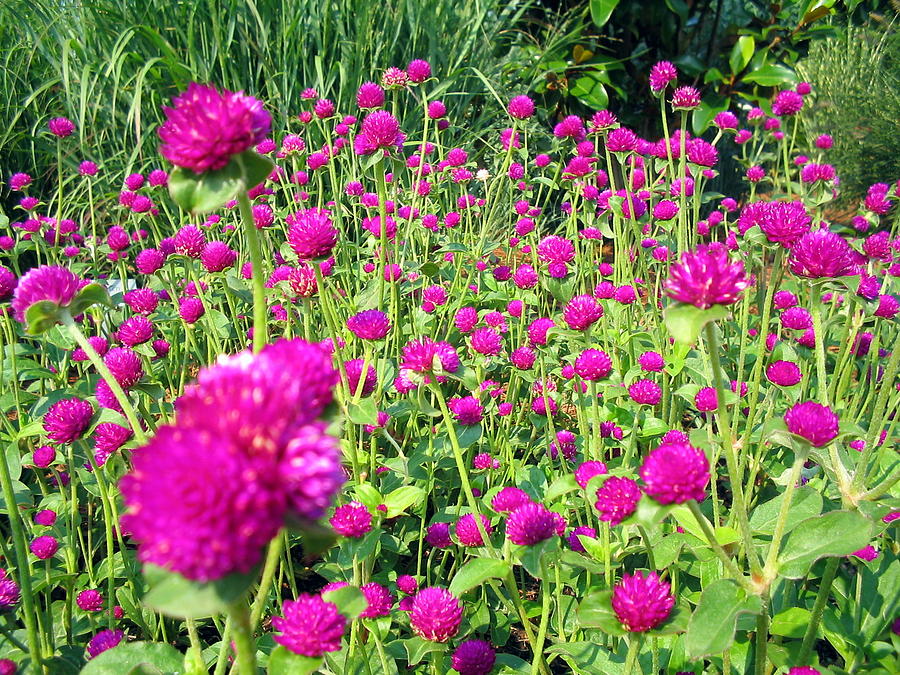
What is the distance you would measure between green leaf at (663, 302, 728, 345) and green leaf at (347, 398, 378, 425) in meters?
0.62

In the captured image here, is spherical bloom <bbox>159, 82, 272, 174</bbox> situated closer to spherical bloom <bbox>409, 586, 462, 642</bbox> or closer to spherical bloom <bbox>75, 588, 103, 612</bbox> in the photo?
spherical bloom <bbox>409, 586, 462, 642</bbox>

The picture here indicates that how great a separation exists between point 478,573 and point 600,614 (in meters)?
0.22

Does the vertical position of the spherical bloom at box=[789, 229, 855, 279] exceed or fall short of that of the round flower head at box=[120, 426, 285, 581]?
it falls short

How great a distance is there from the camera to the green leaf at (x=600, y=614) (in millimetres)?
1066

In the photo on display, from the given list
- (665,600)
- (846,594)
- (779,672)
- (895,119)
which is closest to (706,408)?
(846,594)

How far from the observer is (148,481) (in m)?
0.54

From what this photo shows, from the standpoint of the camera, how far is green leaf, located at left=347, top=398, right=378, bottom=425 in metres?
1.30

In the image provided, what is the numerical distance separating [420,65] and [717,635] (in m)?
2.38

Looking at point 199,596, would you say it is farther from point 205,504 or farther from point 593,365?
point 593,365

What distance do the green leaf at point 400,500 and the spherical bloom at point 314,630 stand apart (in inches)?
17.7

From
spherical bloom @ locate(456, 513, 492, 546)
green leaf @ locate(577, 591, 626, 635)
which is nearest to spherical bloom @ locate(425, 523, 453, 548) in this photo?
spherical bloom @ locate(456, 513, 492, 546)

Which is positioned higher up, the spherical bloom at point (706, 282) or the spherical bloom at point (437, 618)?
the spherical bloom at point (706, 282)

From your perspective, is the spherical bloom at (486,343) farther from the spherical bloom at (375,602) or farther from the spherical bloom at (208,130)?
the spherical bloom at (208,130)

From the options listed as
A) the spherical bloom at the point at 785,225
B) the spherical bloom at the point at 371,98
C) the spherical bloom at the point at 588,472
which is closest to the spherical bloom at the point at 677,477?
the spherical bloom at the point at 588,472
